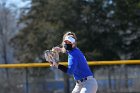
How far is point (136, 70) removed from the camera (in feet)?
53.0

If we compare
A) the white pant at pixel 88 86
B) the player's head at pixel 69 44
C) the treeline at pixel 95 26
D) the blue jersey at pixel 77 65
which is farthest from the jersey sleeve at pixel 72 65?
the treeline at pixel 95 26

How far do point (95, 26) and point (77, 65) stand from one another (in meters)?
33.9

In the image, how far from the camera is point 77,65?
8.97m

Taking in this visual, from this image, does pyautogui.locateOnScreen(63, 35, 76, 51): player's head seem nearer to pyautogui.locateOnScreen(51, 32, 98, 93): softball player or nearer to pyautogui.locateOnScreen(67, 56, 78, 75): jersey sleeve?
pyautogui.locateOnScreen(51, 32, 98, 93): softball player

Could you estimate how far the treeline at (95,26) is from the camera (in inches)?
1646

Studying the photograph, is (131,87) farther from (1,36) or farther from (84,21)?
(1,36)

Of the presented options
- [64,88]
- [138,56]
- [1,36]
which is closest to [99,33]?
[138,56]

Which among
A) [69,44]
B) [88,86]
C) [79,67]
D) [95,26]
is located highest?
[69,44]

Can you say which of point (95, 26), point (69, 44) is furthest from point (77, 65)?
point (95, 26)

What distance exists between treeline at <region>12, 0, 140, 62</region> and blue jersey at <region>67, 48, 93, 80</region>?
3195cm

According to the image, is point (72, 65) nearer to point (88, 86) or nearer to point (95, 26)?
point (88, 86)

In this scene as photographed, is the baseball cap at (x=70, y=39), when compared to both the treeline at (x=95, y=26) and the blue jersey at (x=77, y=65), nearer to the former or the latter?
the blue jersey at (x=77, y=65)

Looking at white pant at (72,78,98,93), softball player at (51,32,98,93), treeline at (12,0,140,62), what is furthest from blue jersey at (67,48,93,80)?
treeline at (12,0,140,62)

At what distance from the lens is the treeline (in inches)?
1646
